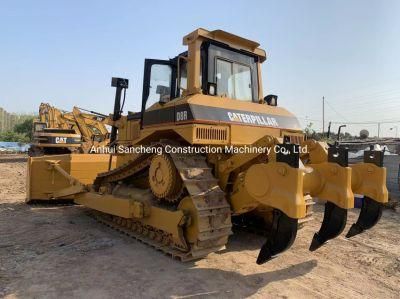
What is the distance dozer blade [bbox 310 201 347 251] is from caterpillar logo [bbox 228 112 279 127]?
5.30 ft

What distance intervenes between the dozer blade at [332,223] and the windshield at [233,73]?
89.4 inches

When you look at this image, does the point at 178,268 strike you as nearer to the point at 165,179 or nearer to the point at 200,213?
the point at 200,213

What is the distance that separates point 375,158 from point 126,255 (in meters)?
3.57

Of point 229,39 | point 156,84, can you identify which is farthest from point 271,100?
point 156,84

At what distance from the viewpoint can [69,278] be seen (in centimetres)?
416

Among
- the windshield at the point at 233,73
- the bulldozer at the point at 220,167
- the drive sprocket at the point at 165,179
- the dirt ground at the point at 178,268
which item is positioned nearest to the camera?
the dirt ground at the point at 178,268

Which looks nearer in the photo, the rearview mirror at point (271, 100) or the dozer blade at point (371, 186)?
the dozer blade at point (371, 186)

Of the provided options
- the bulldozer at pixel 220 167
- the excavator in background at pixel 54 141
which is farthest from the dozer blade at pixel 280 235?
the excavator in background at pixel 54 141

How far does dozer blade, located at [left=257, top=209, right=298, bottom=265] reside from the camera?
3.79 meters

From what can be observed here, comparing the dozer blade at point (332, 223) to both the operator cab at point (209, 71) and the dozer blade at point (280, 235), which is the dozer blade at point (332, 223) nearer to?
the dozer blade at point (280, 235)

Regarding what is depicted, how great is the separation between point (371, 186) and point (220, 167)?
6.45 ft

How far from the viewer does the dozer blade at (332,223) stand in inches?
167

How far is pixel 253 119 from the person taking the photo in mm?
5344

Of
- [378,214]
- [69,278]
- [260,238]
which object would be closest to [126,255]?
[69,278]
